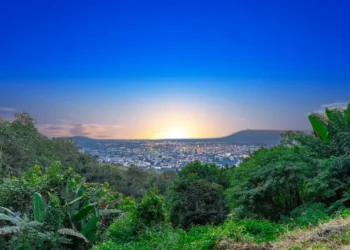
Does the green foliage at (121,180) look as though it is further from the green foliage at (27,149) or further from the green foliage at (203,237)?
the green foliage at (203,237)

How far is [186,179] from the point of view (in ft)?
49.3

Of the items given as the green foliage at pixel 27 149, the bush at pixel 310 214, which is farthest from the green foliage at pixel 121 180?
the bush at pixel 310 214

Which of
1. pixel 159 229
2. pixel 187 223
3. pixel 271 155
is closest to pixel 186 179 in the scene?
pixel 187 223

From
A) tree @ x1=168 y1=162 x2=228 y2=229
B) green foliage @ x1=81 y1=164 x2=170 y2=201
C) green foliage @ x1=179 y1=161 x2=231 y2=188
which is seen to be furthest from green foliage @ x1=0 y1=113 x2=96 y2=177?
tree @ x1=168 y1=162 x2=228 y2=229

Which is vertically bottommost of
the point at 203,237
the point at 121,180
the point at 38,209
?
the point at 121,180

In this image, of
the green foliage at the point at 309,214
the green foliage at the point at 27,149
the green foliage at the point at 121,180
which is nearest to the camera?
the green foliage at the point at 309,214

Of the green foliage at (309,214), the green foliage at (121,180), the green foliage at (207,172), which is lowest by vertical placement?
the green foliage at (121,180)

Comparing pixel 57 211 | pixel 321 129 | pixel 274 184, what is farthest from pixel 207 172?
pixel 57 211

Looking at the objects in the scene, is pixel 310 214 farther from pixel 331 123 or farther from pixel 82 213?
pixel 82 213

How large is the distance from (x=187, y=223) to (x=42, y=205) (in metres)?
5.66

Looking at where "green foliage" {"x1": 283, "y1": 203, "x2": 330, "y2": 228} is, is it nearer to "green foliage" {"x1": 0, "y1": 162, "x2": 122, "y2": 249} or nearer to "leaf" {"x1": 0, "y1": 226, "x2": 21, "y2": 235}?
"green foliage" {"x1": 0, "y1": 162, "x2": 122, "y2": 249}

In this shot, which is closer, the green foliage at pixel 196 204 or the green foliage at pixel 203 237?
the green foliage at pixel 203 237

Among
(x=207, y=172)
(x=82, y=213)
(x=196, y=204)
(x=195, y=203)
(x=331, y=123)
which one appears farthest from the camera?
(x=207, y=172)

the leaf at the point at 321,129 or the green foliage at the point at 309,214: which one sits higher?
the leaf at the point at 321,129
